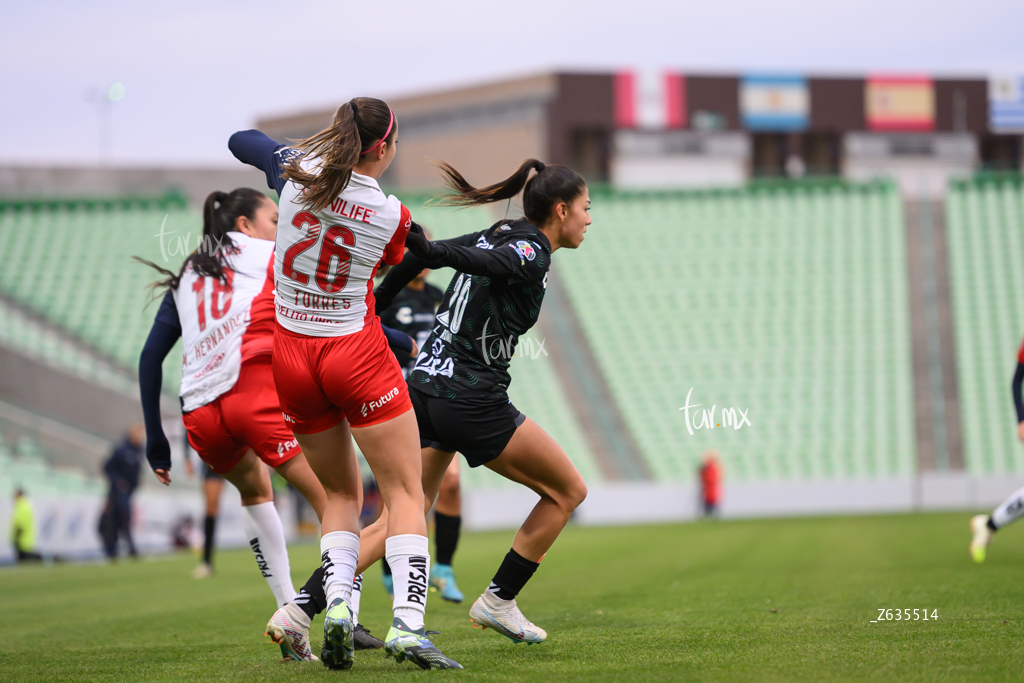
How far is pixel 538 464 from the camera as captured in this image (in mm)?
4312

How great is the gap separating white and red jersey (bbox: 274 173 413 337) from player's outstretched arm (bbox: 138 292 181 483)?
4.08 ft

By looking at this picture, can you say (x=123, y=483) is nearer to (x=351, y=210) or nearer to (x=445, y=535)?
(x=445, y=535)

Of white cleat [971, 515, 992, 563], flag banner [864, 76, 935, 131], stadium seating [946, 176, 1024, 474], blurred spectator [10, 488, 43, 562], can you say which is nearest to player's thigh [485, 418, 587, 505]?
white cleat [971, 515, 992, 563]

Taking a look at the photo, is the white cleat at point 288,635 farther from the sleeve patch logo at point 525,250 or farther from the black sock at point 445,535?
the black sock at point 445,535

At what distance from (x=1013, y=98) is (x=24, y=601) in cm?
2805

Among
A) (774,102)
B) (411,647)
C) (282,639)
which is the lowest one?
(282,639)

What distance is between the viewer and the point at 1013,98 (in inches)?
1110

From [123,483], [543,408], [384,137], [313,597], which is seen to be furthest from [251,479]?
[543,408]

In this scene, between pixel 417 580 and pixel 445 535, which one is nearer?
pixel 417 580

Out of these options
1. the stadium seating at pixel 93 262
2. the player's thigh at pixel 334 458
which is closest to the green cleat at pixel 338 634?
the player's thigh at pixel 334 458

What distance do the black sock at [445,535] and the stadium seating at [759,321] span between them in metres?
15.2

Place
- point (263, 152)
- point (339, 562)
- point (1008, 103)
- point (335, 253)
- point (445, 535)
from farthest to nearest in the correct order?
point (1008, 103)
point (445, 535)
point (263, 152)
point (339, 562)
point (335, 253)

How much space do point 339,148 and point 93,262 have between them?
2289 cm

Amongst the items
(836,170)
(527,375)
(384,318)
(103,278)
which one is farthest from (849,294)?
(384,318)
